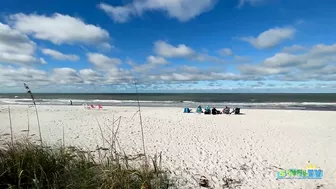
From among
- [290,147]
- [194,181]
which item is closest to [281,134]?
[290,147]

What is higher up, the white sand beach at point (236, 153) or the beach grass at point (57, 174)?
the beach grass at point (57, 174)

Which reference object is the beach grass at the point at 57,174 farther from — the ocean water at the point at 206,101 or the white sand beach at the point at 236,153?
the ocean water at the point at 206,101

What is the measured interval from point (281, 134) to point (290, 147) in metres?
2.52

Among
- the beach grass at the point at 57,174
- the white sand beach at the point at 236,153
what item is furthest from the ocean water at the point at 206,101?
the beach grass at the point at 57,174

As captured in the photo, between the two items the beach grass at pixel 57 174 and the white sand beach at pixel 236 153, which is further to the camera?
the white sand beach at pixel 236 153

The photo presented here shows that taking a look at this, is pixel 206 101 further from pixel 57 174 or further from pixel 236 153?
pixel 57 174

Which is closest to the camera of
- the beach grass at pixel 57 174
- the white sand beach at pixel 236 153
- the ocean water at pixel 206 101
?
the beach grass at pixel 57 174

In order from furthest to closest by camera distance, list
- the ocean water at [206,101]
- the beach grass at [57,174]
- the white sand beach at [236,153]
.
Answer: the ocean water at [206,101]
the white sand beach at [236,153]
the beach grass at [57,174]

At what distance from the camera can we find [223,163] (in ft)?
18.7

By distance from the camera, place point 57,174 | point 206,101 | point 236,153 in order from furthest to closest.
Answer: point 206,101
point 236,153
point 57,174

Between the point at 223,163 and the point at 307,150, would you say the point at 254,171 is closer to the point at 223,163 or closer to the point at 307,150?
the point at 223,163

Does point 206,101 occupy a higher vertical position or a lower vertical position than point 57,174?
higher

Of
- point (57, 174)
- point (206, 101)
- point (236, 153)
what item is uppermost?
point (206, 101)

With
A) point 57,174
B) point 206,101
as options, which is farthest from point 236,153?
point 206,101
